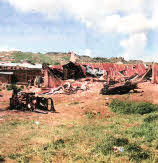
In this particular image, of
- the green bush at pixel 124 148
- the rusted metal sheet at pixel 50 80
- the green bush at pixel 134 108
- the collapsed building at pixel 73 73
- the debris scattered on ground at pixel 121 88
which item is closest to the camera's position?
the green bush at pixel 124 148

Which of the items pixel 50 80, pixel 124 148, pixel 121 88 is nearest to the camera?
pixel 124 148

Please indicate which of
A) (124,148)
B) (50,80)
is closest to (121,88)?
(50,80)

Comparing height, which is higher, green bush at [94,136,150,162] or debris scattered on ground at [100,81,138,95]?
debris scattered on ground at [100,81,138,95]

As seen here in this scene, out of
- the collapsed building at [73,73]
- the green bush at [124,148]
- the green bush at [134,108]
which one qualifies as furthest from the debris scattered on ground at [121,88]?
the green bush at [124,148]

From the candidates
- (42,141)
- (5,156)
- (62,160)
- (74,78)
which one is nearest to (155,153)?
(62,160)

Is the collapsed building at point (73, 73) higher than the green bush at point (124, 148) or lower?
higher

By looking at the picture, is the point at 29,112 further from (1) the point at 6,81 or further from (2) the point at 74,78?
(1) the point at 6,81

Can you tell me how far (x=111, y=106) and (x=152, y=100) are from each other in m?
3.47

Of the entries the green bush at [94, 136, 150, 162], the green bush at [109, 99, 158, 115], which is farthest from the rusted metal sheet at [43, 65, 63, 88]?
the green bush at [94, 136, 150, 162]

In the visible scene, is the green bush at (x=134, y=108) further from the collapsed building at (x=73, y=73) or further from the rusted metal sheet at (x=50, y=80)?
the collapsed building at (x=73, y=73)

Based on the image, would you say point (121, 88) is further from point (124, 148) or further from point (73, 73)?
point (124, 148)

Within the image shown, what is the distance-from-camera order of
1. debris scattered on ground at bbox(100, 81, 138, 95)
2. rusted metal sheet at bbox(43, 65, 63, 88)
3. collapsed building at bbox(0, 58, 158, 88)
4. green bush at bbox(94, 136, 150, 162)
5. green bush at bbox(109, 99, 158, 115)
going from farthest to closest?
collapsed building at bbox(0, 58, 158, 88) → rusted metal sheet at bbox(43, 65, 63, 88) → debris scattered on ground at bbox(100, 81, 138, 95) → green bush at bbox(109, 99, 158, 115) → green bush at bbox(94, 136, 150, 162)

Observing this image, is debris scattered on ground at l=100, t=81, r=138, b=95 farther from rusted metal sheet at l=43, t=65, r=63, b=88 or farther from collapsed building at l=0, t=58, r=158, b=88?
rusted metal sheet at l=43, t=65, r=63, b=88

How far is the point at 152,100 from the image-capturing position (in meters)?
15.6
